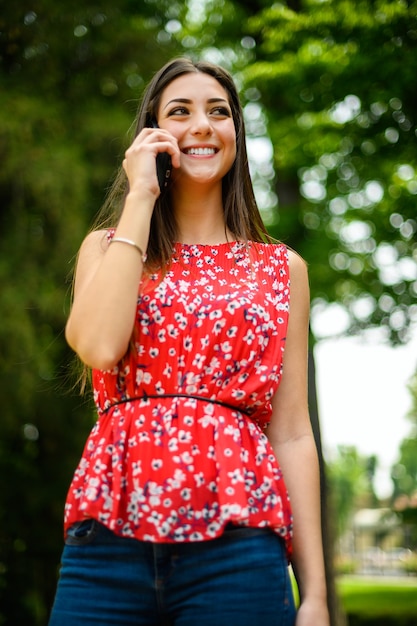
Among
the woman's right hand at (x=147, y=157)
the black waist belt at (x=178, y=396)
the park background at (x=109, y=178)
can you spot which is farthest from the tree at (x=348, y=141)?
the black waist belt at (x=178, y=396)

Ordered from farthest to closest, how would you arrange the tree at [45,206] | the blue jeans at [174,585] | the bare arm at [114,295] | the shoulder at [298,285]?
1. the tree at [45,206]
2. the shoulder at [298,285]
3. the bare arm at [114,295]
4. the blue jeans at [174,585]

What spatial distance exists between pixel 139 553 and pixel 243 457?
0.33 m

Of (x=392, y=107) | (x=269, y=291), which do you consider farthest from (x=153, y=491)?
(x=392, y=107)

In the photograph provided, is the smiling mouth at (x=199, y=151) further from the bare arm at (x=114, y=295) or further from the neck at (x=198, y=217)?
the bare arm at (x=114, y=295)

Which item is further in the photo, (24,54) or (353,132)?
(24,54)

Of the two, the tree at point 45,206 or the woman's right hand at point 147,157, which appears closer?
the woman's right hand at point 147,157

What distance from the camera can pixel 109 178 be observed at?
9031mm

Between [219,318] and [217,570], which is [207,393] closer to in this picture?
[219,318]

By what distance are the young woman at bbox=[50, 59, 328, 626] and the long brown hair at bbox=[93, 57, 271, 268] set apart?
2 cm

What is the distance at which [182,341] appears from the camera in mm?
2057

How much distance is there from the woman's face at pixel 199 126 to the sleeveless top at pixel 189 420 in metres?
0.33

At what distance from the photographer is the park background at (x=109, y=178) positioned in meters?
7.52

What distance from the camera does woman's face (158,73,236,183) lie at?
2.34 m

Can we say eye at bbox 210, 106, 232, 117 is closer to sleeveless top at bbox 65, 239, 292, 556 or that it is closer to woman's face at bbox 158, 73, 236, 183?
woman's face at bbox 158, 73, 236, 183
